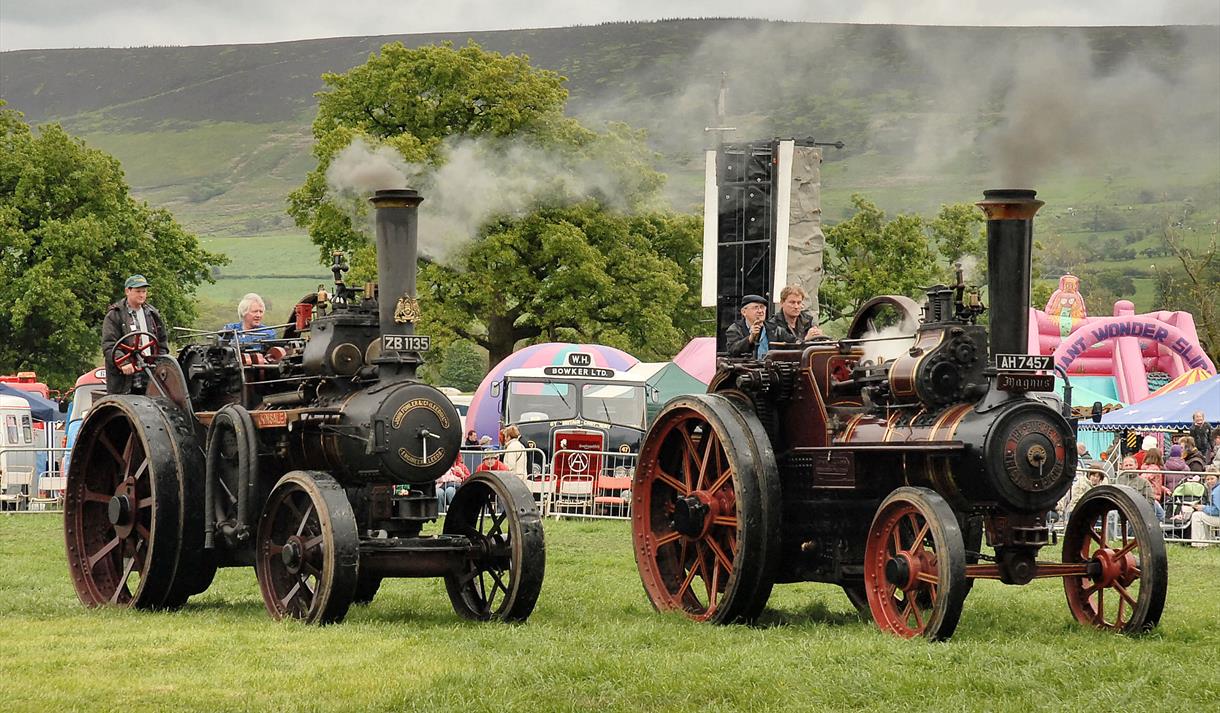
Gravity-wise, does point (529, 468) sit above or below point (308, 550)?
below

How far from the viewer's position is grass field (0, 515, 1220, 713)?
673cm

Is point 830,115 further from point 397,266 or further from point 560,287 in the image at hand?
point 397,266

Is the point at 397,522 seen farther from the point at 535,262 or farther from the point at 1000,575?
the point at 535,262

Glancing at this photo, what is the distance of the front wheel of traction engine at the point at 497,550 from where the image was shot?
365 inches

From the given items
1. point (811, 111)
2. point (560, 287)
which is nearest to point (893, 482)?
point (560, 287)

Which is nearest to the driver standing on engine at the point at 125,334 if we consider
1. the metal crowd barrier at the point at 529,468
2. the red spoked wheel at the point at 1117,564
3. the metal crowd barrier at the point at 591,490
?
the red spoked wheel at the point at 1117,564

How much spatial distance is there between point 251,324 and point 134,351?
0.83 meters

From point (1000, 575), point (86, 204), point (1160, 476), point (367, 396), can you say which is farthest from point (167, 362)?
point (86, 204)

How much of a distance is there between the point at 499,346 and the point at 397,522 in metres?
28.2

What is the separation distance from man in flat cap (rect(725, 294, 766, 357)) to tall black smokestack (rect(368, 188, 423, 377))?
2.12 metres

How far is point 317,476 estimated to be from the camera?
922cm

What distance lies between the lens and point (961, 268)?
9.27 metres

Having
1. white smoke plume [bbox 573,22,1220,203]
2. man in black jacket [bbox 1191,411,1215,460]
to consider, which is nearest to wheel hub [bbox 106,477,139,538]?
white smoke plume [bbox 573,22,1220,203]

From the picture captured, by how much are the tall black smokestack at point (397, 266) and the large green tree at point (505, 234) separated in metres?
18.3
